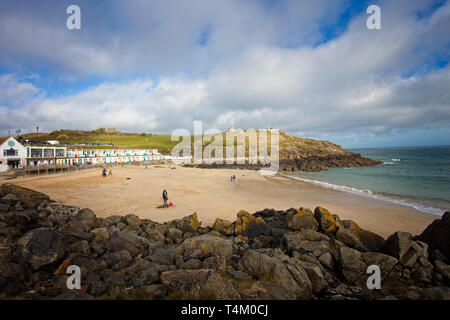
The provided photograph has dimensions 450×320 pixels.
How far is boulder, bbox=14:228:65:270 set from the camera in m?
6.04

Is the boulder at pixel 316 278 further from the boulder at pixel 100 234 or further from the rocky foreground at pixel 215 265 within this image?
the boulder at pixel 100 234

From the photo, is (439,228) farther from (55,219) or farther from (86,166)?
(86,166)

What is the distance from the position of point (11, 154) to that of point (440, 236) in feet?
185

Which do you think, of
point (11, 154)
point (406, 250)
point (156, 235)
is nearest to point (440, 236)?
point (406, 250)

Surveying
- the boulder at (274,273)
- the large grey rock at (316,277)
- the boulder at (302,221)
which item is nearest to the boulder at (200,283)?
the boulder at (274,273)

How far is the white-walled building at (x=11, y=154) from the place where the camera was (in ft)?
117

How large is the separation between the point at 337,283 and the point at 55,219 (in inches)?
559

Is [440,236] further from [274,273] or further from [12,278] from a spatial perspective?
[12,278]

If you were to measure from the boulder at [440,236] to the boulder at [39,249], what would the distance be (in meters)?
14.4

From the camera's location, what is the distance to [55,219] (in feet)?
37.0

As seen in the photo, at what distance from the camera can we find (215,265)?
6605 millimetres

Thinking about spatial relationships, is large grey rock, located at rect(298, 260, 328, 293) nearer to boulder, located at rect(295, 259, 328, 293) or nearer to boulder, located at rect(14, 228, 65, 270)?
boulder, located at rect(295, 259, 328, 293)
